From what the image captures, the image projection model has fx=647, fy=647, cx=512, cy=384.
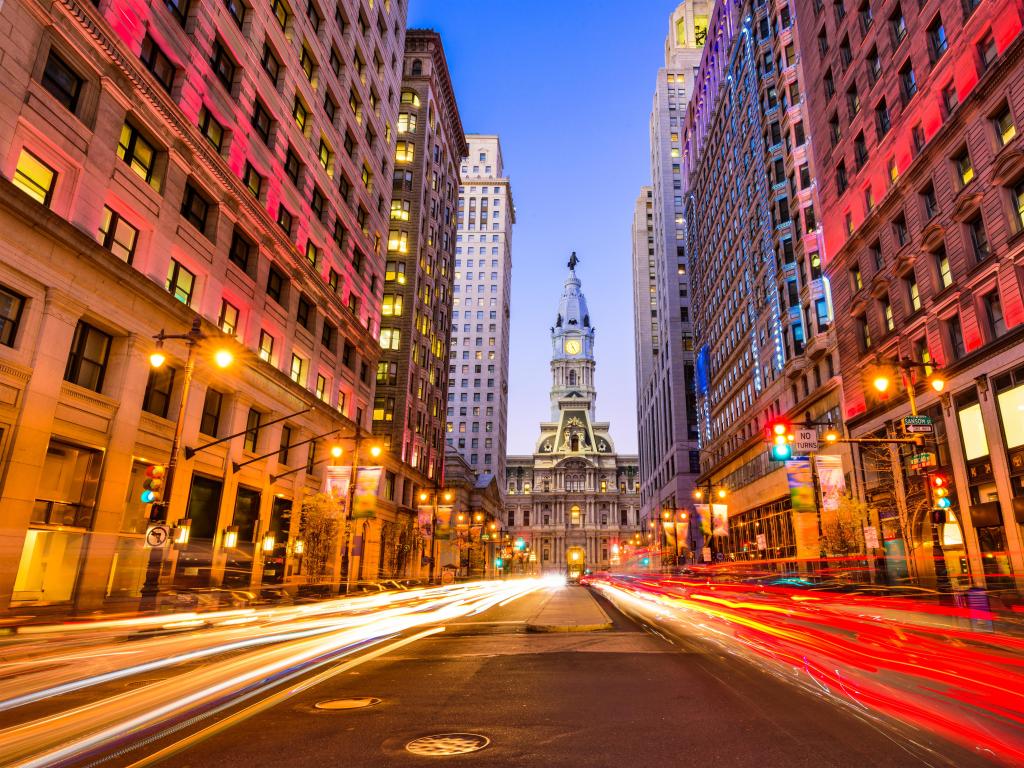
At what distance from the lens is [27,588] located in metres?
21.4

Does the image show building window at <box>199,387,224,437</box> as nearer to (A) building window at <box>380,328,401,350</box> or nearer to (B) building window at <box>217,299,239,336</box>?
(B) building window at <box>217,299,239,336</box>

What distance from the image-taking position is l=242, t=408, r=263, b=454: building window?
1281 inches

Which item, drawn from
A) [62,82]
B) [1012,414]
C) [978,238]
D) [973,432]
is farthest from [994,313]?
[62,82]

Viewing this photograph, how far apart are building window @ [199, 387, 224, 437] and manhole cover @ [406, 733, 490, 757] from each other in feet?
86.7

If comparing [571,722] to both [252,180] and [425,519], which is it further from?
[425,519]

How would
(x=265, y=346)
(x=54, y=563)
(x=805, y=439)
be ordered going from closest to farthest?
(x=54, y=563)
(x=805, y=439)
(x=265, y=346)

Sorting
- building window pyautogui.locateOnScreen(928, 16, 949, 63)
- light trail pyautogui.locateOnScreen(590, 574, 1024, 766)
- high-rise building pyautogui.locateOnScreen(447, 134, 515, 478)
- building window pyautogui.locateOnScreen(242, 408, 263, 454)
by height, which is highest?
high-rise building pyautogui.locateOnScreen(447, 134, 515, 478)

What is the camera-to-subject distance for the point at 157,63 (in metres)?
25.9

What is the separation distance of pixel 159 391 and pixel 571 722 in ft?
81.6

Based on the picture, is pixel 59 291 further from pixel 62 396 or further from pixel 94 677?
pixel 94 677

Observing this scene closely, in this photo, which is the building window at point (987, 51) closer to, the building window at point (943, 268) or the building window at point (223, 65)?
the building window at point (943, 268)

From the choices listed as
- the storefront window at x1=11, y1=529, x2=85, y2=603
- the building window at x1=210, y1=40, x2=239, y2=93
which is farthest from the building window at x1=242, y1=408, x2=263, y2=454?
the building window at x1=210, y1=40, x2=239, y2=93

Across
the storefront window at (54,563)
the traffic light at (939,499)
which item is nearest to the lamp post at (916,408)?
the traffic light at (939,499)

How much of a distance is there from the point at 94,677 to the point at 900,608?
71.6ft
